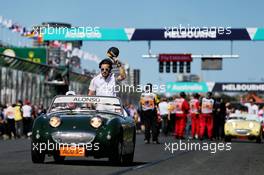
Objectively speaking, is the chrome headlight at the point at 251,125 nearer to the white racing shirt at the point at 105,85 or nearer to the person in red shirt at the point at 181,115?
the person in red shirt at the point at 181,115

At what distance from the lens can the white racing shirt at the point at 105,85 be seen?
15289 mm

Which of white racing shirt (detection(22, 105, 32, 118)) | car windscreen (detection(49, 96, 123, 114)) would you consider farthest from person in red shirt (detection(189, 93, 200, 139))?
car windscreen (detection(49, 96, 123, 114))

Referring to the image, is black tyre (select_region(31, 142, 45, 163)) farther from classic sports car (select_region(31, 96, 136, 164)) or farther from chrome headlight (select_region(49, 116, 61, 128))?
chrome headlight (select_region(49, 116, 61, 128))

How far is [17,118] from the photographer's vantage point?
3403 cm

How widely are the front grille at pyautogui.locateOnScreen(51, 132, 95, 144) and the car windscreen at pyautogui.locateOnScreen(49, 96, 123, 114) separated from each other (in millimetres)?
1312

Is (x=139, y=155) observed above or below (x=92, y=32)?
below

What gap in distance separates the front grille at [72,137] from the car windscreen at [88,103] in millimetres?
A: 1312

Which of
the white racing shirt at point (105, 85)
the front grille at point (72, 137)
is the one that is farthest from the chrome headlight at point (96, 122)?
the white racing shirt at point (105, 85)

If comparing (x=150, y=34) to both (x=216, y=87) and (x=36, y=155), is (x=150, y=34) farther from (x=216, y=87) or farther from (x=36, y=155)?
(x=216, y=87)

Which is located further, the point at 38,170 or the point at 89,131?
the point at 89,131

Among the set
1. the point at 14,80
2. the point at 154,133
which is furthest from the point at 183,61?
the point at 154,133

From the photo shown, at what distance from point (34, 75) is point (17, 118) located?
10078 mm

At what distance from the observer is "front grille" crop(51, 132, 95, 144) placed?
1264 centimetres

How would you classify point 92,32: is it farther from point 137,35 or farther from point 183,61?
point 183,61
